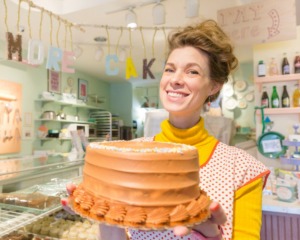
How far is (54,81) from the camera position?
6254 millimetres

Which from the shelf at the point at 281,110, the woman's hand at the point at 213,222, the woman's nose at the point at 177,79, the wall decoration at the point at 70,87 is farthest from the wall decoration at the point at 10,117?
the woman's hand at the point at 213,222

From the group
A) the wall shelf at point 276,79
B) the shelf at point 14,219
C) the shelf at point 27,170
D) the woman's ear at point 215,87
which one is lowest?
the shelf at point 14,219

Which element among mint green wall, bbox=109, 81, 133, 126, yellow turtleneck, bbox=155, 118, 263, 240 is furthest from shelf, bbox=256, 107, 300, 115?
mint green wall, bbox=109, 81, 133, 126

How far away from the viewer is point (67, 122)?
6.73 metres

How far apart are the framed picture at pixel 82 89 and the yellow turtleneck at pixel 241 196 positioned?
253 inches

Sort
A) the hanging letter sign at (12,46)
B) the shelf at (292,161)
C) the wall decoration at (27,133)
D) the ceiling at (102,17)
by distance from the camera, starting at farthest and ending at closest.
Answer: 1. the wall decoration at (27,133)
2. the ceiling at (102,17)
3. the shelf at (292,161)
4. the hanging letter sign at (12,46)

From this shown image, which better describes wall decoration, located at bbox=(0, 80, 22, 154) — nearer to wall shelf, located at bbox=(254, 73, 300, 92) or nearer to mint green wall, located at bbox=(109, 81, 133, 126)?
mint green wall, located at bbox=(109, 81, 133, 126)

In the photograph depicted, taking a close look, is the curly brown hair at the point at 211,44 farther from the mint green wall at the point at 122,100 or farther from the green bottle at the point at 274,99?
the mint green wall at the point at 122,100

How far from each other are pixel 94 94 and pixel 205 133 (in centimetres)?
706

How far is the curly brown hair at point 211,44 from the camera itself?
1085 mm

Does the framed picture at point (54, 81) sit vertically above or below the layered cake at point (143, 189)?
above

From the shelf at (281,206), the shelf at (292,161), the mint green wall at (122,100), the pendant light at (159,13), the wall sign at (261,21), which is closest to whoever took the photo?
the shelf at (281,206)

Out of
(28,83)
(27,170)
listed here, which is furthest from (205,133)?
(28,83)

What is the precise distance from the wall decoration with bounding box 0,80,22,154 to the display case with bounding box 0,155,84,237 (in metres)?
3.10
